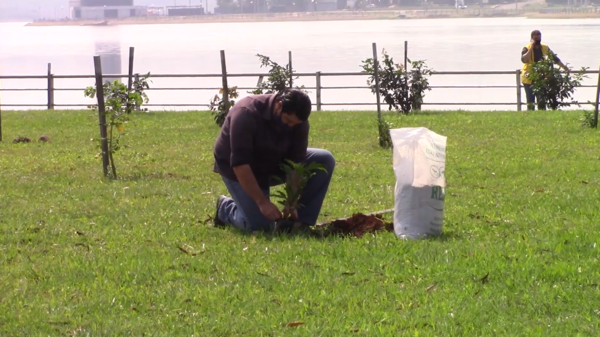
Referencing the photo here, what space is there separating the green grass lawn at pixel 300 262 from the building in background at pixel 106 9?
242 feet

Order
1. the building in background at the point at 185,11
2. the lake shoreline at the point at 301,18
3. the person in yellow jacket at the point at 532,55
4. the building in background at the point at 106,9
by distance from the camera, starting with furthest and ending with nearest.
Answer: the building in background at the point at 185,11, the building in background at the point at 106,9, the lake shoreline at the point at 301,18, the person in yellow jacket at the point at 532,55

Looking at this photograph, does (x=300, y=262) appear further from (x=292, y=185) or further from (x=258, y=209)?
(x=258, y=209)

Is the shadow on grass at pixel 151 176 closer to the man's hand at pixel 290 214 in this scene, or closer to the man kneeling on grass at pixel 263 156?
the man kneeling on grass at pixel 263 156

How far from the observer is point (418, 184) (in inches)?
242

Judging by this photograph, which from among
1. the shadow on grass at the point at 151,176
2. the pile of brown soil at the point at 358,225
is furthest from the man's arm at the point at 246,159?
the shadow on grass at the point at 151,176

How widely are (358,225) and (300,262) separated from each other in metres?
1.00

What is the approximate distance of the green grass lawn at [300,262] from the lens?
4457 millimetres

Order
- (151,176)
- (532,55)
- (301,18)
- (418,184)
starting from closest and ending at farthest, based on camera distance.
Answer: (418,184) < (151,176) < (532,55) < (301,18)

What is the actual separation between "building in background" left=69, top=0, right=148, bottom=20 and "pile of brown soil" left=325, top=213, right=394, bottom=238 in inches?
2975

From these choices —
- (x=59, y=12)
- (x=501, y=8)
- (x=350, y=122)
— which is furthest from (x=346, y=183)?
(x=59, y=12)

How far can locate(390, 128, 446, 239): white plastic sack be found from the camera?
241 inches

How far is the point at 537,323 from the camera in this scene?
4.37 m

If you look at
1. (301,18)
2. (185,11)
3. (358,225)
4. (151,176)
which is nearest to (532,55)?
(151,176)

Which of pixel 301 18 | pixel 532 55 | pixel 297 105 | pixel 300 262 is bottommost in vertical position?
pixel 300 262
